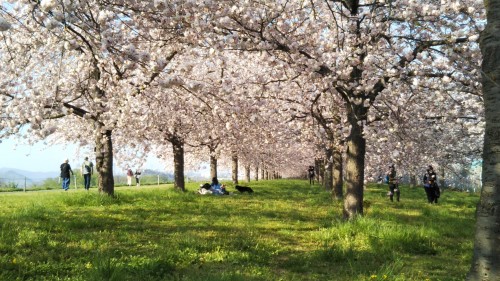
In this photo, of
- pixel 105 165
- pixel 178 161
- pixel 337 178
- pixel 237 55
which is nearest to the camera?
pixel 237 55

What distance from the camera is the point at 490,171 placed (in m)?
4.96

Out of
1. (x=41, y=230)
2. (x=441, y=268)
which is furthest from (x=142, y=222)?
(x=441, y=268)

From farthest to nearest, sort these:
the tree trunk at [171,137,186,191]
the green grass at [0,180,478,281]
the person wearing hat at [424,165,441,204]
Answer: the tree trunk at [171,137,186,191], the person wearing hat at [424,165,441,204], the green grass at [0,180,478,281]

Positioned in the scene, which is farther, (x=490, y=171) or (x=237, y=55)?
(x=237, y=55)

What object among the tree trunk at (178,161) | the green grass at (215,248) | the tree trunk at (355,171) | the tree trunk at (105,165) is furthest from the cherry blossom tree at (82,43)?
the tree trunk at (178,161)

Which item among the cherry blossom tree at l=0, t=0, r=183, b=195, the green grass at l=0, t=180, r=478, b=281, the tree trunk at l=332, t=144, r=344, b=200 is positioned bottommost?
the green grass at l=0, t=180, r=478, b=281

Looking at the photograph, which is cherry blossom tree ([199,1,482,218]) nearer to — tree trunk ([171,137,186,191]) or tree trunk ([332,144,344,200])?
tree trunk ([332,144,344,200])

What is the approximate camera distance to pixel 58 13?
441 cm

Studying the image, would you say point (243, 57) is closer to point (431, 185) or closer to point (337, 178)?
point (337, 178)

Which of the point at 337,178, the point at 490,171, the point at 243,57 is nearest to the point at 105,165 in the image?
the point at 243,57

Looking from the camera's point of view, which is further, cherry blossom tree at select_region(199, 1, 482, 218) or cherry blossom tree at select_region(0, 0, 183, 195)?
cherry blossom tree at select_region(199, 1, 482, 218)

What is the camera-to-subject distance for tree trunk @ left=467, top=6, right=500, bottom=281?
489 centimetres

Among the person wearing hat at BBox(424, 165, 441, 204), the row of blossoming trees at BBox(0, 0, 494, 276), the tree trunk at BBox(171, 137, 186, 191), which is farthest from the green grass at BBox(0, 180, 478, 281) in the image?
the tree trunk at BBox(171, 137, 186, 191)

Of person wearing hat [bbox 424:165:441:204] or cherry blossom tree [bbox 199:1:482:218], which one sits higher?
cherry blossom tree [bbox 199:1:482:218]
